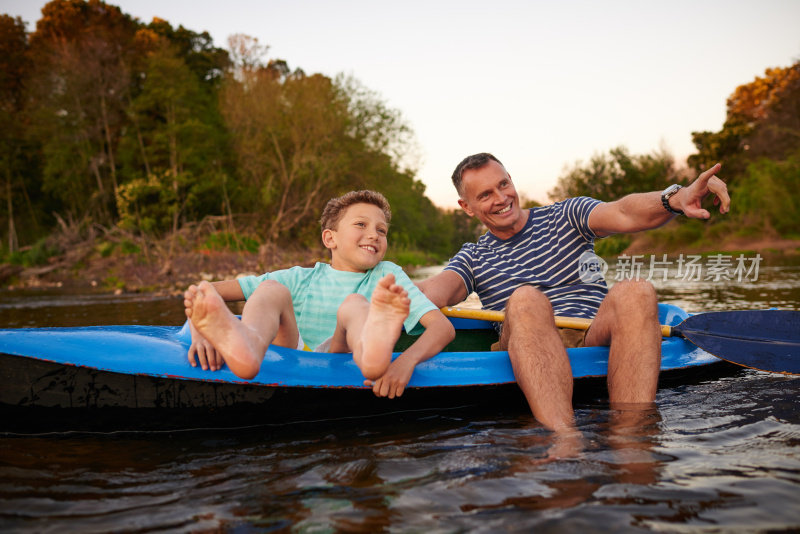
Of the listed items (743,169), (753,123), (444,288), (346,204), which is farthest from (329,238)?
(753,123)

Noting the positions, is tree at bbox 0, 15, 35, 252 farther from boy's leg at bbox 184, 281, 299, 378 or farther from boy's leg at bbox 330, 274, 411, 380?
boy's leg at bbox 330, 274, 411, 380

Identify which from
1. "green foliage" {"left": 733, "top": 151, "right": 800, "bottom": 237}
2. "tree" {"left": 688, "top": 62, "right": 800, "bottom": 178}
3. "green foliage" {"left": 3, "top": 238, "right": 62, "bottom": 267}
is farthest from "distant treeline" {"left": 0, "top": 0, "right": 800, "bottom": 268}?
"tree" {"left": 688, "top": 62, "right": 800, "bottom": 178}

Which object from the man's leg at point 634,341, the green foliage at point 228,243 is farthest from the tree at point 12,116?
the man's leg at point 634,341

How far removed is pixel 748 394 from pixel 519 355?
1.13 metres

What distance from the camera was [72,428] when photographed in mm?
1962

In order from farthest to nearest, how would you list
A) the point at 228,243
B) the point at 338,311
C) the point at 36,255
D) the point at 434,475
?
1. the point at 36,255
2. the point at 228,243
3. the point at 338,311
4. the point at 434,475

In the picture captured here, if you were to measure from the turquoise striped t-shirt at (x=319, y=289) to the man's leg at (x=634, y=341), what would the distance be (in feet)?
2.52

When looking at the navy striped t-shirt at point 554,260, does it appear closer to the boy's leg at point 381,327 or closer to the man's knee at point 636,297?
the man's knee at point 636,297

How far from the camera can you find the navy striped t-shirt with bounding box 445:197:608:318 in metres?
2.57

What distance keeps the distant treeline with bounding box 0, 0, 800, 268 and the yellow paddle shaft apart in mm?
12732

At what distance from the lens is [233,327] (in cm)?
172

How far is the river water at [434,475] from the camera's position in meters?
1.26

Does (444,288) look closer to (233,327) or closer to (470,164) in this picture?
(470,164)

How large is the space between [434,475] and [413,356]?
532 millimetres
